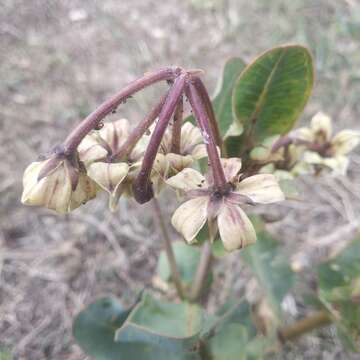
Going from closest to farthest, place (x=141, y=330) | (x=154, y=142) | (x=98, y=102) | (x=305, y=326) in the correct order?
(x=154, y=142) < (x=141, y=330) < (x=305, y=326) < (x=98, y=102)

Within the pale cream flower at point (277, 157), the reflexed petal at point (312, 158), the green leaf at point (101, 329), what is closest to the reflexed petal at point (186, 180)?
the pale cream flower at point (277, 157)

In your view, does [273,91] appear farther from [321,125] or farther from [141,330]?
[141,330]

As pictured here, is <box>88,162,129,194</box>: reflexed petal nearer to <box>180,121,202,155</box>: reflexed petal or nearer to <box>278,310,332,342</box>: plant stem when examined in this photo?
<box>180,121,202,155</box>: reflexed petal

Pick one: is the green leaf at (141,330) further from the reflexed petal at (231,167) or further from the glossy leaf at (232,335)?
the reflexed petal at (231,167)

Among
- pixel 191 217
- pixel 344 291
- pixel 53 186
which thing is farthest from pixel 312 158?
pixel 53 186

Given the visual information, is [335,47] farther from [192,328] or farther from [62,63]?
[192,328]
